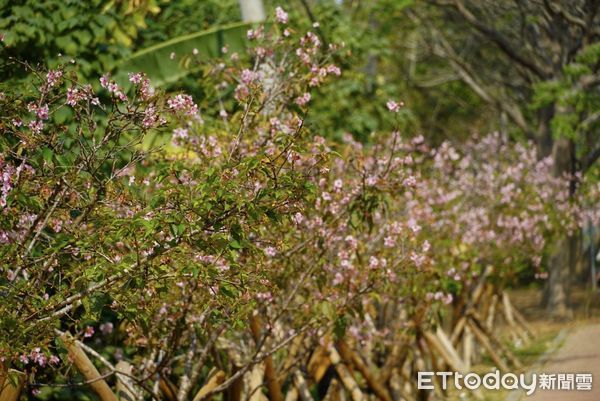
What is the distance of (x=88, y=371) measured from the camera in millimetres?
6875

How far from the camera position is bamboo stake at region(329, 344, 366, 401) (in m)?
A: 9.82

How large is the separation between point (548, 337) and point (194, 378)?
13299 mm

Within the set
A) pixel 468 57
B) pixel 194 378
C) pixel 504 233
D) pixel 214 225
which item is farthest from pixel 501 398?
pixel 468 57

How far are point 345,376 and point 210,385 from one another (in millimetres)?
2387

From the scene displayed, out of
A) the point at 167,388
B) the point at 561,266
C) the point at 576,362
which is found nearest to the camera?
the point at 167,388

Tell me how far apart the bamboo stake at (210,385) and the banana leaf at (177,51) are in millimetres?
4742

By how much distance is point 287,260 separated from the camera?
8734 millimetres

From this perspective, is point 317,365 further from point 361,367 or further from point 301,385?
point 301,385

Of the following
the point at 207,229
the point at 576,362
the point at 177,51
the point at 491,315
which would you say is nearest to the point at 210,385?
the point at 207,229

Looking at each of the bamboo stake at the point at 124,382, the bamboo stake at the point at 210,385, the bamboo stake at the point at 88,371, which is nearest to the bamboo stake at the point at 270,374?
the bamboo stake at the point at 210,385

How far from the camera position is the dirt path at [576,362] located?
12.0 m

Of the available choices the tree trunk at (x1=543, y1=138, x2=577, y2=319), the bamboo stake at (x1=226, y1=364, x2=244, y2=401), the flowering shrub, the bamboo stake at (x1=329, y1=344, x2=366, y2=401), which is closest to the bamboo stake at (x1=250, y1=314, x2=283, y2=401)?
the flowering shrub

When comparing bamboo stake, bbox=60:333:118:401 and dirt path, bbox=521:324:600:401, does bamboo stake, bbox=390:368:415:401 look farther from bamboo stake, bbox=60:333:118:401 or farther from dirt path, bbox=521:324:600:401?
bamboo stake, bbox=60:333:118:401

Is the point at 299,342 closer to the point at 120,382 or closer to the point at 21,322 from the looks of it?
the point at 120,382
